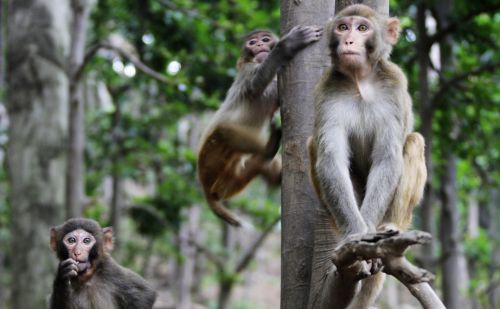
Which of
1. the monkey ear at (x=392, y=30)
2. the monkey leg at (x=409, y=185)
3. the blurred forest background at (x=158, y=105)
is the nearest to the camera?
the monkey leg at (x=409, y=185)

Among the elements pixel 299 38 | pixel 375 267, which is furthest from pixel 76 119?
pixel 375 267

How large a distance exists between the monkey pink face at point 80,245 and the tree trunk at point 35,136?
3010mm

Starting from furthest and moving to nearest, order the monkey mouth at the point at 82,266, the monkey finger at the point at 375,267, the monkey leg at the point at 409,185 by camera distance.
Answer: the monkey mouth at the point at 82,266 < the monkey leg at the point at 409,185 < the monkey finger at the point at 375,267

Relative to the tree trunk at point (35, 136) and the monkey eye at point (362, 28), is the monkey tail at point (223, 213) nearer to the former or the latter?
the tree trunk at point (35, 136)

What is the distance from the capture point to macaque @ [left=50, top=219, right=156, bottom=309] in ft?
21.6

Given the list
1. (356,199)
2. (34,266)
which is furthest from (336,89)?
(34,266)

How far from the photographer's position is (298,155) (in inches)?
218

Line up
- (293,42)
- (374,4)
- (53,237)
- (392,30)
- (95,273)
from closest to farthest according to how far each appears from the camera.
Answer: (392,30) → (374,4) → (293,42) → (53,237) → (95,273)

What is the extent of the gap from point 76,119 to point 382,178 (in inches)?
269

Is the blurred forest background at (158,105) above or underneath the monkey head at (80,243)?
above

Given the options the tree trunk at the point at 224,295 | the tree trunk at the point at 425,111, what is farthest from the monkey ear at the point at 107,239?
the tree trunk at the point at 224,295

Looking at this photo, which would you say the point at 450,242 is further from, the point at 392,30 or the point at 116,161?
the point at 392,30

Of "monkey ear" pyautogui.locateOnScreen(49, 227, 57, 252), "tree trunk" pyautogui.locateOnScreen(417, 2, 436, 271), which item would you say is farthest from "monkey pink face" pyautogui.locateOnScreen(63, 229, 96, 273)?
"tree trunk" pyautogui.locateOnScreen(417, 2, 436, 271)

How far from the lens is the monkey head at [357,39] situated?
4957 mm
